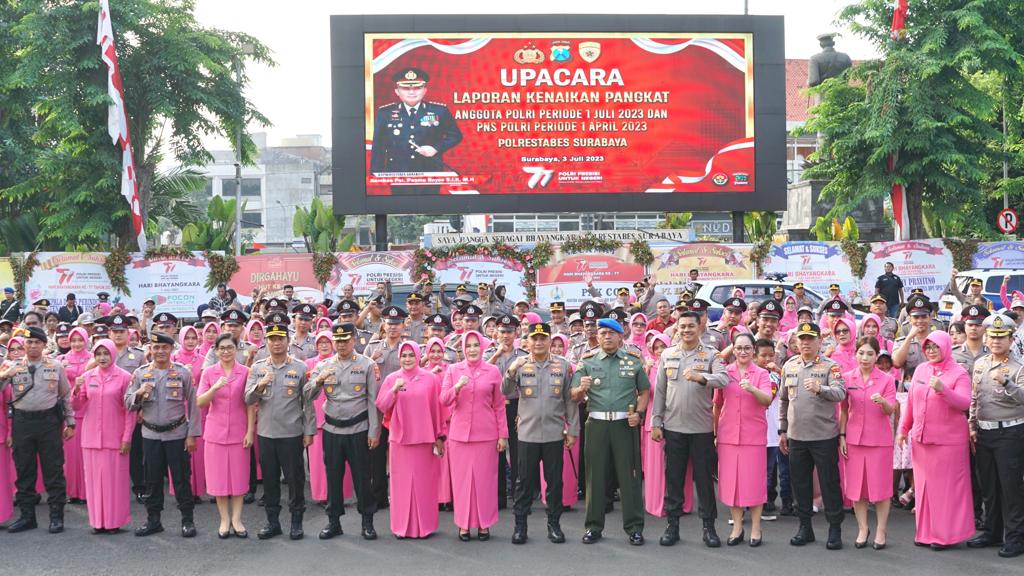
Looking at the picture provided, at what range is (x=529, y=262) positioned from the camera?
21297 millimetres

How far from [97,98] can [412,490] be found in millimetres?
18966

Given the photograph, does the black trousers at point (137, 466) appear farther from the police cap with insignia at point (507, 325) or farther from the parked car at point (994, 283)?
the parked car at point (994, 283)

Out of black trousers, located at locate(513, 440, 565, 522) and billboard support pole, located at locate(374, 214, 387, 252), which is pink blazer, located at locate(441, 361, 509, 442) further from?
billboard support pole, located at locate(374, 214, 387, 252)

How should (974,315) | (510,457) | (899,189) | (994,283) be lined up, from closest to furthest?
(974,315)
(510,457)
(994,283)
(899,189)

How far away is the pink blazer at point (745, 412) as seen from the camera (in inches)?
322

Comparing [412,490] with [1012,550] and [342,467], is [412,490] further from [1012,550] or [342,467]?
[1012,550]

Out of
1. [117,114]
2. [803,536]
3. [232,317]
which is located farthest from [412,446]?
[117,114]

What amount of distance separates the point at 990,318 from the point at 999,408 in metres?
1.12

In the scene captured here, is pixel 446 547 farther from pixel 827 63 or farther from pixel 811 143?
pixel 811 143

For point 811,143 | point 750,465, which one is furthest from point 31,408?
point 811,143

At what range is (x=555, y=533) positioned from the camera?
8.34 metres

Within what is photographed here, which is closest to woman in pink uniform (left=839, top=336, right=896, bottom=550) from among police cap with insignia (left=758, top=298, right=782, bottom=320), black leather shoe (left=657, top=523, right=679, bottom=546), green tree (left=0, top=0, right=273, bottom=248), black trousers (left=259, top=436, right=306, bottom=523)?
black leather shoe (left=657, top=523, right=679, bottom=546)

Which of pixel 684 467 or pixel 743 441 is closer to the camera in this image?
pixel 743 441

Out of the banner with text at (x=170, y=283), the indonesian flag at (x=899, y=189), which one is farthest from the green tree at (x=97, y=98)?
the indonesian flag at (x=899, y=189)
